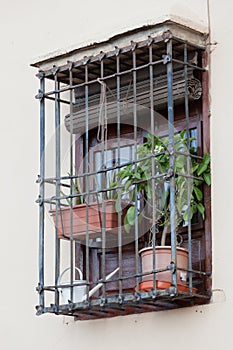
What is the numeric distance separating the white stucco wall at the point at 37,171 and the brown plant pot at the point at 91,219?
15.3 inches

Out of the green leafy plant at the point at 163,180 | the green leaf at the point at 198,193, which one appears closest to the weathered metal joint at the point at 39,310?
the green leafy plant at the point at 163,180

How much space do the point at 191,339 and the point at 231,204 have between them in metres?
0.54

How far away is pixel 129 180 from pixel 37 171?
2.56 ft

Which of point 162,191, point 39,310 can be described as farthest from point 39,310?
point 162,191

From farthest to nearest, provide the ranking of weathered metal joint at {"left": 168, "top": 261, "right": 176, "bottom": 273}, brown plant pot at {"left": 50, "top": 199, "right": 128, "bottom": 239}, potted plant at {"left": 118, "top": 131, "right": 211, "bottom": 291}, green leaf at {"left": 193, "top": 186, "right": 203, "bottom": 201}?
1. brown plant pot at {"left": 50, "top": 199, "right": 128, "bottom": 239}
2. green leaf at {"left": 193, "top": 186, "right": 203, "bottom": 201}
3. potted plant at {"left": 118, "top": 131, "right": 211, "bottom": 291}
4. weathered metal joint at {"left": 168, "top": 261, "right": 176, "bottom": 273}

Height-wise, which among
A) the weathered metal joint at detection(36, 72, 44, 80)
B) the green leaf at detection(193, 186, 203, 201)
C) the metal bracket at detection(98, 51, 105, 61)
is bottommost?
the green leaf at detection(193, 186, 203, 201)

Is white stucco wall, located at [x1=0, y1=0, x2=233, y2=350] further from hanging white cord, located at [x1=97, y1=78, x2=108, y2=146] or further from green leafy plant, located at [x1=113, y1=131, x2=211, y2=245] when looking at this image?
hanging white cord, located at [x1=97, y1=78, x2=108, y2=146]

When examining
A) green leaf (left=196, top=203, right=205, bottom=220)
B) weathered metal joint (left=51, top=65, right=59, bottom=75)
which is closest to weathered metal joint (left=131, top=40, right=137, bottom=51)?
weathered metal joint (left=51, top=65, right=59, bottom=75)

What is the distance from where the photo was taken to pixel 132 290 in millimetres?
5070

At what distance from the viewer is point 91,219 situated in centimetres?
504

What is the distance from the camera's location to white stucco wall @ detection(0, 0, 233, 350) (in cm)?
480

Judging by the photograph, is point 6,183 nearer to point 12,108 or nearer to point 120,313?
point 12,108

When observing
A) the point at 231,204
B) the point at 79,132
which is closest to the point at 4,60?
the point at 79,132

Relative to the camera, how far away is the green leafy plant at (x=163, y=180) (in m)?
4.84
